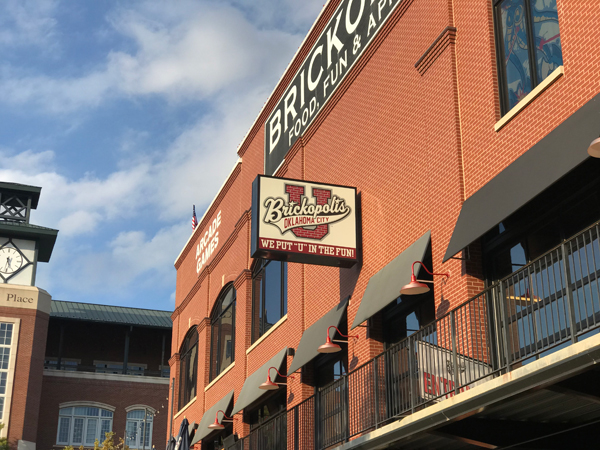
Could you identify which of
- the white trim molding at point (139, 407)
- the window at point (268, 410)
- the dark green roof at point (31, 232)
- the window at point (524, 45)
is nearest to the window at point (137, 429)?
the white trim molding at point (139, 407)

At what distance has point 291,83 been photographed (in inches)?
922

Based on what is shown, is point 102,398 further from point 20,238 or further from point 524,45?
point 524,45

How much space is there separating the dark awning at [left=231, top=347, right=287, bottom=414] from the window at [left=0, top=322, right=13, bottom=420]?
110 ft

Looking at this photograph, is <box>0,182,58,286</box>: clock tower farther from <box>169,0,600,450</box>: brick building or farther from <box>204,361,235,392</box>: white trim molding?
<box>169,0,600,450</box>: brick building

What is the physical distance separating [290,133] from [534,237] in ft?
39.0

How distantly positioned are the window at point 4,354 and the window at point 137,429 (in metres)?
9.07

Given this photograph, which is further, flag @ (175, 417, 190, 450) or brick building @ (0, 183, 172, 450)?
brick building @ (0, 183, 172, 450)

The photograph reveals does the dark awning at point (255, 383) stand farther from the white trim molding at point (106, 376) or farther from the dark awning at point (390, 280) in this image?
the white trim molding at point (106, 376)

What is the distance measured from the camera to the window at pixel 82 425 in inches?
2203

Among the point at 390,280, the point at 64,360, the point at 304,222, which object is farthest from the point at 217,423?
the point at 64,360

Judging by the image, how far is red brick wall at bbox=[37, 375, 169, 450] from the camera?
2194 inches

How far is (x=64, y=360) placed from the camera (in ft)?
200

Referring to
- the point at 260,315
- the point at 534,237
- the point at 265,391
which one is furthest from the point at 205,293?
the point at 534,237

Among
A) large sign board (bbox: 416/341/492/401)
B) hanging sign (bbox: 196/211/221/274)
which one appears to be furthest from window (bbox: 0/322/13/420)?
large sign board (bbox: 416/341/492/401)
